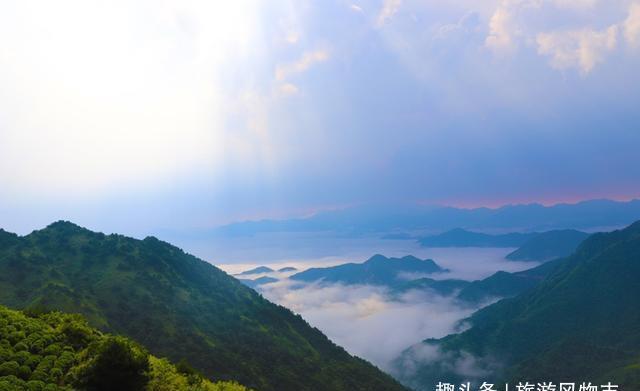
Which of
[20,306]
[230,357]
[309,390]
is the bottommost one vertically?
[309,390]

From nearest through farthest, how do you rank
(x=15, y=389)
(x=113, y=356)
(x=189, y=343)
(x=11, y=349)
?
(x=15, y=389) < (x=113, y=356) < (x=11, y=349) < (x=189, y=343)

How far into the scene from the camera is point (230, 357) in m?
188

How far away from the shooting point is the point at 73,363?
1763 inches

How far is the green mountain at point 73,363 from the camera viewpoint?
134ft

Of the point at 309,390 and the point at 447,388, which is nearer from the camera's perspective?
the point at 447,388

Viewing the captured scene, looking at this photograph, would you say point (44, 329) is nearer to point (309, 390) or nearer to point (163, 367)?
point (163, 367)

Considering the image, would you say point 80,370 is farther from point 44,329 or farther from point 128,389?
point 44,329

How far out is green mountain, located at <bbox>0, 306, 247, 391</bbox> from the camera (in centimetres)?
4072

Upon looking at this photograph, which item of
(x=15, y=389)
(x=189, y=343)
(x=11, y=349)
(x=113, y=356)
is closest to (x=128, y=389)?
(x=113, y=356)

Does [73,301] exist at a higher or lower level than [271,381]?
higher

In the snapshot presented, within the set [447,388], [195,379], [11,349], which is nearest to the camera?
[11,349]

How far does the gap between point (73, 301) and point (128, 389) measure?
15249cm

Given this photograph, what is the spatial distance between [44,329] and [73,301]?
140380 millimetres

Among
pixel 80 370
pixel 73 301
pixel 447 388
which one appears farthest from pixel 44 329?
pixel 73 301
